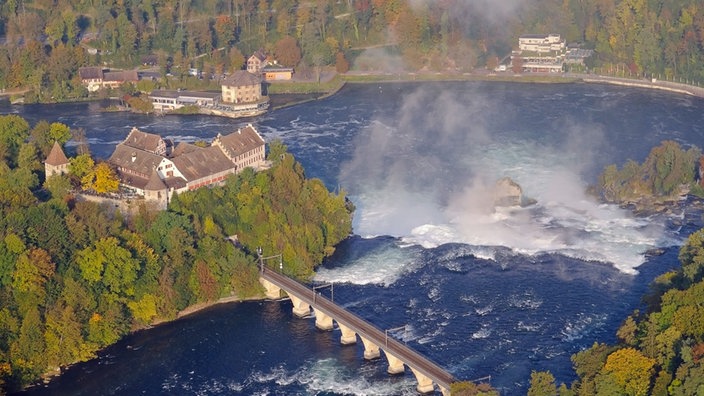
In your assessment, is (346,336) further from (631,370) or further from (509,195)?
(509,195)

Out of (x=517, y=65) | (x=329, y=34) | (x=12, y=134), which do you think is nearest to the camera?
(x=12, y=134)

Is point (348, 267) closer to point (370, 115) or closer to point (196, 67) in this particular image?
point (370, 115)

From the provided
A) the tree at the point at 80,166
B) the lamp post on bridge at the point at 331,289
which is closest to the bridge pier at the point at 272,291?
the lamp post on bridge at the point at 331,289

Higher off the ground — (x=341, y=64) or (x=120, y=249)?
(x=341, y=64)

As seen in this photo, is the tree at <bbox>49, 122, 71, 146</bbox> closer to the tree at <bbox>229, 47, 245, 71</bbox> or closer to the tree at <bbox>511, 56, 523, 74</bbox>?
the tree at <bbox>229, 47, 245, 71</bbox>

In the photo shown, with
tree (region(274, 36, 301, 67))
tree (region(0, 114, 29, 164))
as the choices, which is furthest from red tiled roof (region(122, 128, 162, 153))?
tree (region(274, 36, 301, 67))

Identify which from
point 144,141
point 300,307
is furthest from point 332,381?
point 144,141
